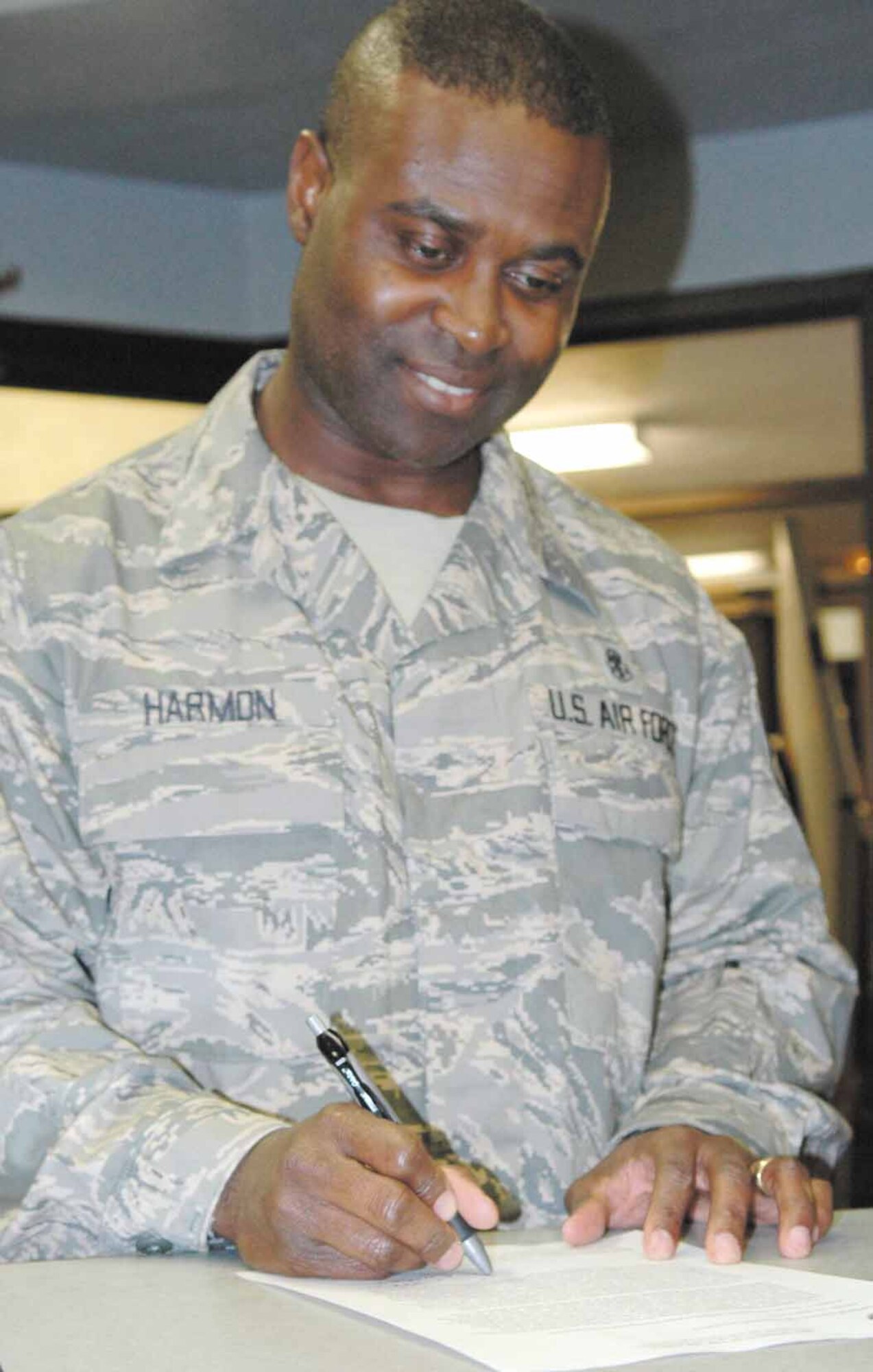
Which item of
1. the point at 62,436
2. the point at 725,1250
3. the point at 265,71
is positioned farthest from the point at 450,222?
the point at 62,436

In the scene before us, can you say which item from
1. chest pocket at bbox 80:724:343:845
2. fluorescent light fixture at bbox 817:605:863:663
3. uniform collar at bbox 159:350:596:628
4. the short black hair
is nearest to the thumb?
chest pocket at bbox 80:724:343:845

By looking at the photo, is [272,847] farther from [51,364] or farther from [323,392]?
[51,364]

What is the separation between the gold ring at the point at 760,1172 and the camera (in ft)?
4.01

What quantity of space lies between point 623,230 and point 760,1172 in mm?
2524

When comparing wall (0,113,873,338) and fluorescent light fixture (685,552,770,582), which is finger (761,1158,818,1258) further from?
fluorescent light fixture (685,552,770,582)

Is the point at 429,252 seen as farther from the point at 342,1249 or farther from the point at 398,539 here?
the point at 342,1249

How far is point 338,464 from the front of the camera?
1.61m

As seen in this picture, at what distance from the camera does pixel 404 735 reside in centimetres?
146

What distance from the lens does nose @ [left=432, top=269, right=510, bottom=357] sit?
145cm

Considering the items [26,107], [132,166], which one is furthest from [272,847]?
[132,166]

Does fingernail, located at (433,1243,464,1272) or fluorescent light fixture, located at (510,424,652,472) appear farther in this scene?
fluorescent light fixture, located at (510,424,652,472)

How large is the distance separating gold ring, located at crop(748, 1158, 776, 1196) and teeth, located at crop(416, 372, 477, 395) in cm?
65

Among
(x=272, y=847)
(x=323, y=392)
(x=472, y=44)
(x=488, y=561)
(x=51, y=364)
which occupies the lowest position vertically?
(x=272, y=847)

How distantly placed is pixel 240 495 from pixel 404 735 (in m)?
0.26
